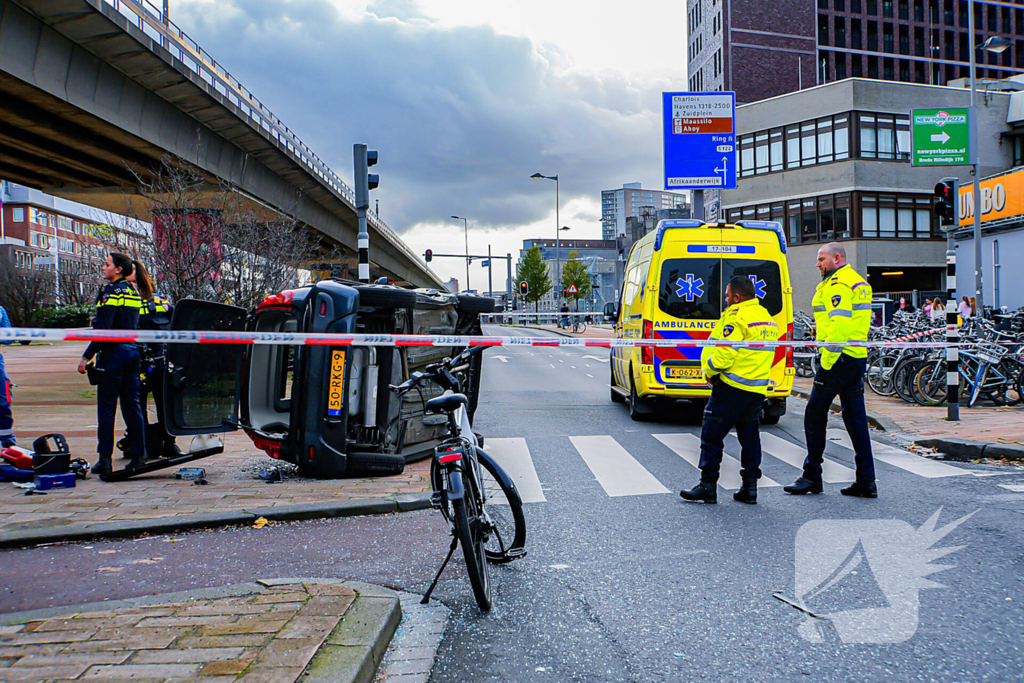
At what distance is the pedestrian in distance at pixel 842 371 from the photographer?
21.4 feet

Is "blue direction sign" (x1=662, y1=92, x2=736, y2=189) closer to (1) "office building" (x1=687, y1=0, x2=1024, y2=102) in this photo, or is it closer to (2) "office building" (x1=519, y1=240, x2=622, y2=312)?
(2) "office building" (x1=519, y1=240, x2=622, y2=312)

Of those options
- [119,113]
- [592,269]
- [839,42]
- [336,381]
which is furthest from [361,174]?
[592,269]

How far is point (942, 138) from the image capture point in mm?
13016

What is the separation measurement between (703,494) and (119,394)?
16.4 ft

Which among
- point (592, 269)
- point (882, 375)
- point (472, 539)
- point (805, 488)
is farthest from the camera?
point (592, 269)

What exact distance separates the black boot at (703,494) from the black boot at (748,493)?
18cm

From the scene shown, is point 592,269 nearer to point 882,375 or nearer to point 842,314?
point 882,375

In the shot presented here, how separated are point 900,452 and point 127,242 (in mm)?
15655

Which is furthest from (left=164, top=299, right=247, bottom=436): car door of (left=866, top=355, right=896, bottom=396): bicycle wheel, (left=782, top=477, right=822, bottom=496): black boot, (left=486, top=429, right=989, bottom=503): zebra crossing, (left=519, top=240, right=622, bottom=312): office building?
(left=519, top=240, right=622, bottom=312): office building

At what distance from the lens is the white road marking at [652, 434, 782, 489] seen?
7070mm

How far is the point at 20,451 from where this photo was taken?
697 cm

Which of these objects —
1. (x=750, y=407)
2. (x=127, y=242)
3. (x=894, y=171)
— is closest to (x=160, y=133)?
(x=127, y=242)

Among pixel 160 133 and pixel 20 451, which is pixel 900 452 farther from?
pixel 160 133

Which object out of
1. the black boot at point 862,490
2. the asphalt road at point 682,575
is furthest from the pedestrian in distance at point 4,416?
the black boot at point 862,490
